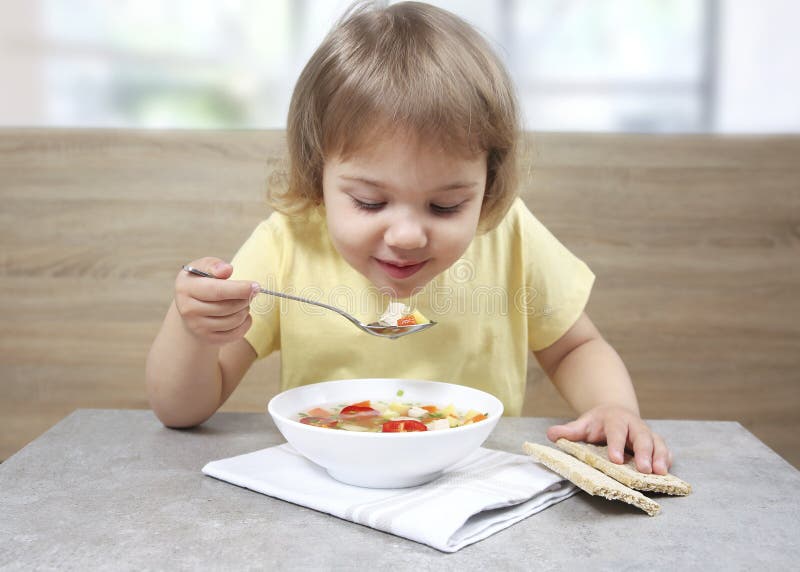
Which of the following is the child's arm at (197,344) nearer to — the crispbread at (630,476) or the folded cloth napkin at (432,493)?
the folded cloth napkin at (432,493)

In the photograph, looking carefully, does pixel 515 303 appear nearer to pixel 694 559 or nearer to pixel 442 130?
pixel 442 130

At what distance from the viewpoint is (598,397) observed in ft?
3.70

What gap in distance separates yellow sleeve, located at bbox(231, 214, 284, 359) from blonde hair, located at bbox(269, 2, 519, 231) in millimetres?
161

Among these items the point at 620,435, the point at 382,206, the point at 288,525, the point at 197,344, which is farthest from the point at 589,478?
the point at 197,344

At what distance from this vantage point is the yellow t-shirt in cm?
124

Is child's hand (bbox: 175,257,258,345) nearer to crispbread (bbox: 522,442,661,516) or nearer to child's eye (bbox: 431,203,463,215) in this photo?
child's eye (bbox: 431,203,463,215)

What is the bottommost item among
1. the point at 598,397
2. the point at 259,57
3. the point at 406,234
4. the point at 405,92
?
the point at 598,397

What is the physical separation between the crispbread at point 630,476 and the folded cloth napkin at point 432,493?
5 centimetres

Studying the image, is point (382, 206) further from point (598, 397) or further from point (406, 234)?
point (598, 397)

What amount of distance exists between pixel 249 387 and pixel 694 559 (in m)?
1.38

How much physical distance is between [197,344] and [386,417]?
284 mm

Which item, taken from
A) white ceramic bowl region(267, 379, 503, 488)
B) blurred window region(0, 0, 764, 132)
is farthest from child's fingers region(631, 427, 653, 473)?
blurred window region(0, 0, 764, 132)

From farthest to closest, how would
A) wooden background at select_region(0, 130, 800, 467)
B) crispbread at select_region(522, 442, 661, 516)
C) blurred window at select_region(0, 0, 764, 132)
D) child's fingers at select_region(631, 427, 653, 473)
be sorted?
Result: blurred window at select_region(0, 0, 764, 132), wooden background at select_region(0, 130, 800, 467), child's fingers at select_region(631, 427, 653, 473), crispbread at select_region(522, 442, 661, 516)

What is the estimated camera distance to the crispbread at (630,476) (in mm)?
793
